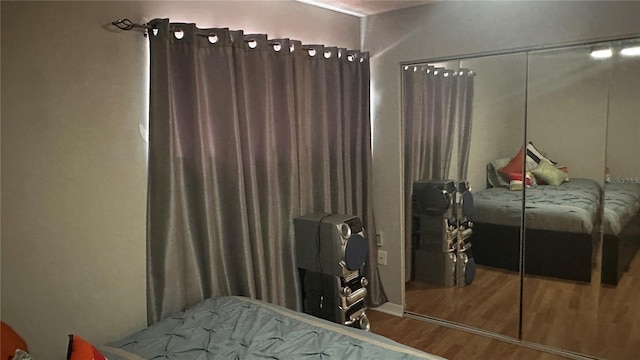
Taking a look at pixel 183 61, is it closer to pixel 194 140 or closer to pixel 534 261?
pixel 194 140

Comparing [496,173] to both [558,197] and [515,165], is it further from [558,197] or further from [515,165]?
[558,197]

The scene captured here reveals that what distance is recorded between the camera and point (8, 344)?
5.37 feet

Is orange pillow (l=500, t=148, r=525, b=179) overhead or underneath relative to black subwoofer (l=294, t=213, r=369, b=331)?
overhead

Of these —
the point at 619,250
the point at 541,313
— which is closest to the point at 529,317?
the point at 541,313

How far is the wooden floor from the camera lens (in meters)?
2.78

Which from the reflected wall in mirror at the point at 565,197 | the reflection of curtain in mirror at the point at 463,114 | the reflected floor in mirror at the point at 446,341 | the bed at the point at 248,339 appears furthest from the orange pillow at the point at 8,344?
Answer: the reflected wall in mirror at the point at 565,197

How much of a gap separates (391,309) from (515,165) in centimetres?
152

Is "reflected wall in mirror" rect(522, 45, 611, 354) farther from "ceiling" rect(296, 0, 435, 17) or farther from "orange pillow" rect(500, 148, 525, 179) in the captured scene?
"ceiling" rect(296, 0, 435, 17)

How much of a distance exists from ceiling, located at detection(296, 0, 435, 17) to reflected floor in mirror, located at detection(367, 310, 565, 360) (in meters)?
2.38

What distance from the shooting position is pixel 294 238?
304 centimetres

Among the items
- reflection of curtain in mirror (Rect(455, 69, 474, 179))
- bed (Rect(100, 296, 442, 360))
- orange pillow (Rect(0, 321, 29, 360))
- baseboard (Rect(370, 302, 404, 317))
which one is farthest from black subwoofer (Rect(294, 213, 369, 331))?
orange pillow (Rect(0, 321, 29, 360))

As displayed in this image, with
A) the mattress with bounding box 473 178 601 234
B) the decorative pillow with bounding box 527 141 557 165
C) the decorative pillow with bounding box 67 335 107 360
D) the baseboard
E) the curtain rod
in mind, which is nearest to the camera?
the decorative pillow with bounding box 67 335 107 360

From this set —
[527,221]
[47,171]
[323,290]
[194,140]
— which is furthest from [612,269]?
[47,171]

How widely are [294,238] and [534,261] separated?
5.33 feet
